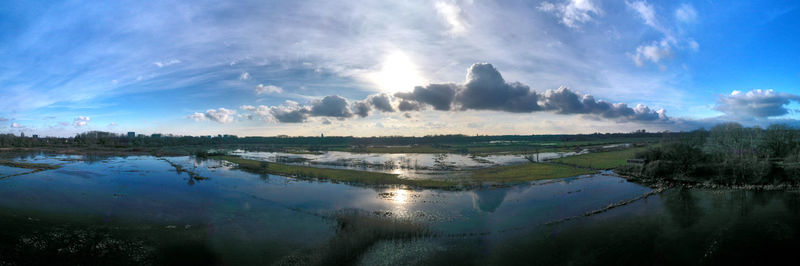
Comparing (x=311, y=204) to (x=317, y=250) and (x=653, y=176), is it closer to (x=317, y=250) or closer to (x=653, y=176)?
(x=317, y=250)

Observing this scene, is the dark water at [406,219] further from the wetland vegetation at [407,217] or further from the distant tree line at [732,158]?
the distant tree line at [732,158]

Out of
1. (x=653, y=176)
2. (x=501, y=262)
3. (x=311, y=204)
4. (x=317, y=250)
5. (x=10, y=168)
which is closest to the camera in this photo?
(x=501, y=262)

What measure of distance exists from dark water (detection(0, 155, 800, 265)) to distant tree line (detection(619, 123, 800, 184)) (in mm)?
5793

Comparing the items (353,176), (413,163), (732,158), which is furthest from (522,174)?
(732,158)

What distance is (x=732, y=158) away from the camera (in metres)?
39.3

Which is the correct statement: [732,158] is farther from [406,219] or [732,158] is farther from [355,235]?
[355,235]

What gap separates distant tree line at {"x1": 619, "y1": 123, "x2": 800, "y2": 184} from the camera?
35.2m

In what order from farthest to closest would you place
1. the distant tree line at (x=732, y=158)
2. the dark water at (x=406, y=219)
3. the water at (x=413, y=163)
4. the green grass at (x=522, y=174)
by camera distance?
the water at (x=413, y=163) < the green grass at (x=522, y=174) < the distant tree line at (x=732, y=158) < the dark water at (x=406, y=219)

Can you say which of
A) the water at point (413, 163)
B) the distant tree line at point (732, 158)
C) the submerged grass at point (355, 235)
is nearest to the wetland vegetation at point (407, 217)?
the submerged grass at point (355, 235)

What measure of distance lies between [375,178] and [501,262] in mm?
23926

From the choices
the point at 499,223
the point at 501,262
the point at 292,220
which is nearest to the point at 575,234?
the point at 499,223

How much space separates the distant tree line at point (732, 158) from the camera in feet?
115

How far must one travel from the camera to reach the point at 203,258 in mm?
15508

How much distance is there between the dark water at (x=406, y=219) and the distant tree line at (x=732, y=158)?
5.79 meters
